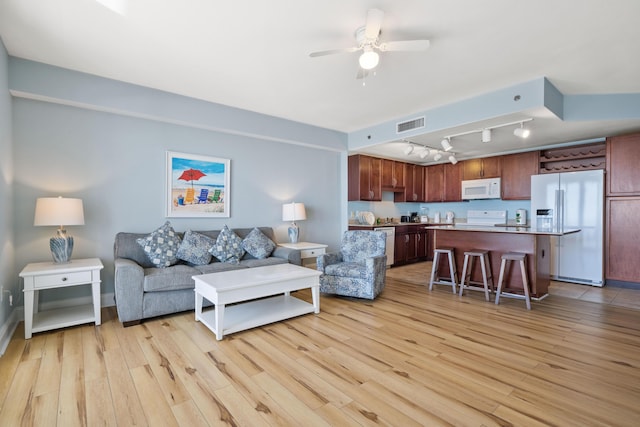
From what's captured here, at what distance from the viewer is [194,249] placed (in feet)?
12.2

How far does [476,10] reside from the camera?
2232 millimetres

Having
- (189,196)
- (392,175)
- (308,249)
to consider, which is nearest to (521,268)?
(308,249)

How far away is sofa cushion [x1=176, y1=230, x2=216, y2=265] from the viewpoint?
368cm

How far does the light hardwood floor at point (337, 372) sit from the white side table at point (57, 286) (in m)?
0.10

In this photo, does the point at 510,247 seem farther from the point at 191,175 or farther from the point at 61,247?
the point at 61,247

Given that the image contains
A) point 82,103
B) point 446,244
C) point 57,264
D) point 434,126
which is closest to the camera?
point 57,264

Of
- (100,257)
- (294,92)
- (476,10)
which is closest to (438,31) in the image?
(476,10)

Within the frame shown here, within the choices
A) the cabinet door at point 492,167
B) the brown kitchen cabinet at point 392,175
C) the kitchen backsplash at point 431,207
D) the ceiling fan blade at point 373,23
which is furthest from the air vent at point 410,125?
the cabinet door at point 492,167

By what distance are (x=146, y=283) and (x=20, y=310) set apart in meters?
1.30

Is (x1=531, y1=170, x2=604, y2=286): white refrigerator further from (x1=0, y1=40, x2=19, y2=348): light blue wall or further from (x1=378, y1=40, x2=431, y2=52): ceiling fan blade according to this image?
(x1=0, y1=40, x2=19, y2=348): light blue wall

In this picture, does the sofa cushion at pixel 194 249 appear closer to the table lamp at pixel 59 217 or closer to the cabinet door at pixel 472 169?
the table lamp at pixel 59 217

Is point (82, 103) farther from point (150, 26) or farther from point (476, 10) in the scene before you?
point (476, 10)

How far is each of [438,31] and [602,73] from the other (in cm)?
208

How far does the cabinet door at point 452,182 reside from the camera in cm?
671
